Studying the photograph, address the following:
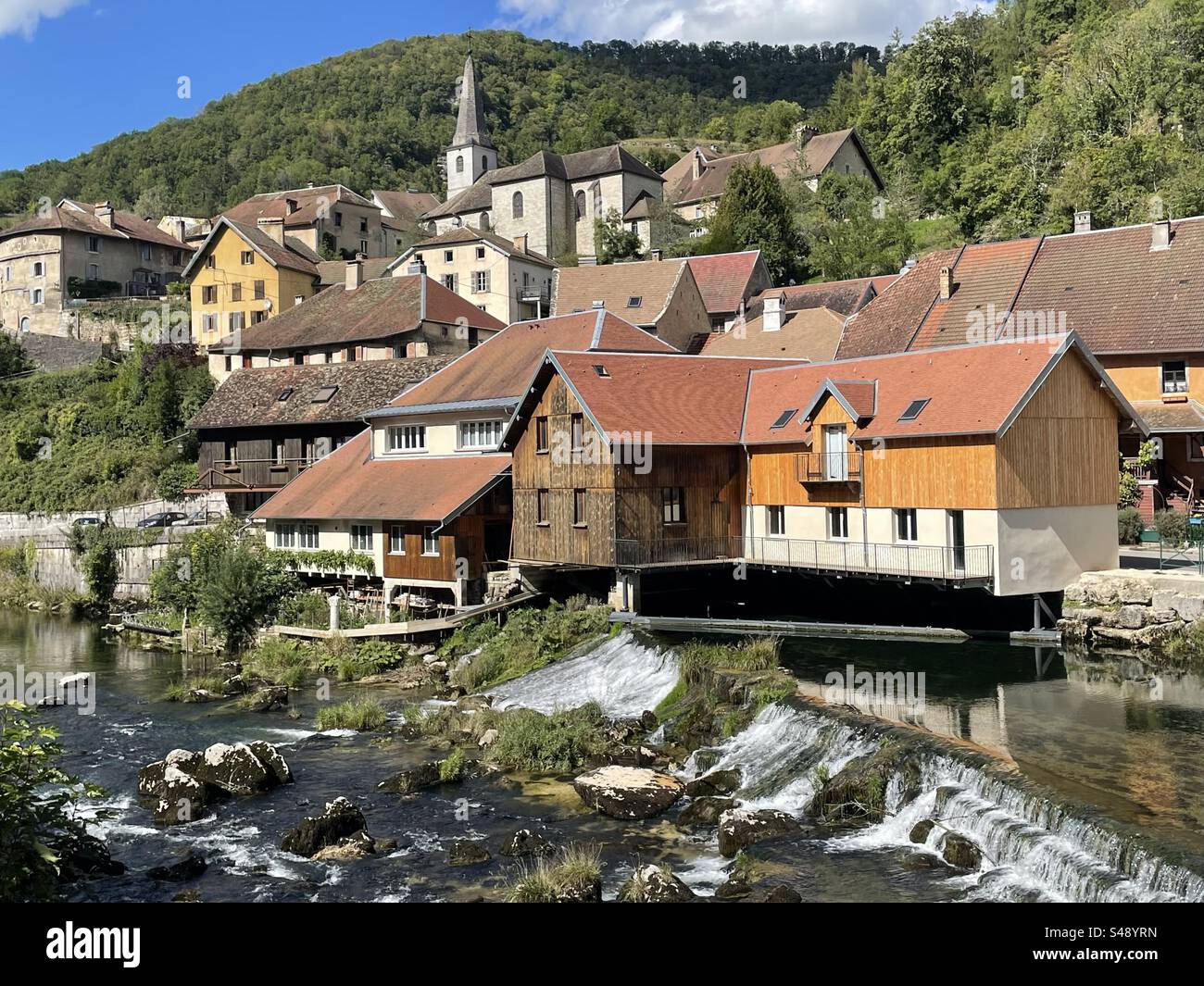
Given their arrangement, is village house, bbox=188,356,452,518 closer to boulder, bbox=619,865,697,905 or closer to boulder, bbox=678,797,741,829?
boulder, bbox=678,797,741,829

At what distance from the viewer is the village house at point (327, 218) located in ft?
304

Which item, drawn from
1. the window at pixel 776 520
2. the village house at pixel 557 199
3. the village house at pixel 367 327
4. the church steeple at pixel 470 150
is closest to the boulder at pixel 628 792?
the window at pixel 776 520

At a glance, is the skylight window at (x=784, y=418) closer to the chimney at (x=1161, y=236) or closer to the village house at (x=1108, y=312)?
the village house at (x=1108, y=312)

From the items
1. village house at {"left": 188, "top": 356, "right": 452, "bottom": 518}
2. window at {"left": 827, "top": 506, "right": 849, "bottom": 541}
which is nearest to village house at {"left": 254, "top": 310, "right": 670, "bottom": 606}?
village house at {"left": 188, "top": 356, "right": 452, "bottom": 518}

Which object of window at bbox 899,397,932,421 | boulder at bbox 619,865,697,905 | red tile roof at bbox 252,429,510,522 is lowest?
boulder at bbox 619,865,697,905

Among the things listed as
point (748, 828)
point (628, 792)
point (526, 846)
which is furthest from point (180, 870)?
point (748, 828)

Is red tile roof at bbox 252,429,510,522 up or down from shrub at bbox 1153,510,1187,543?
up

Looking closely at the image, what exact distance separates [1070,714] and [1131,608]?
8092 millimetres

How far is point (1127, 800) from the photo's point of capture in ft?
56.4

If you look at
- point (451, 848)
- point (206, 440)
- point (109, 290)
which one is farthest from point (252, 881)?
point (109, 290)

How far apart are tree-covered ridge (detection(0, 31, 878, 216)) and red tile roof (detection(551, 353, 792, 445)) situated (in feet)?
339

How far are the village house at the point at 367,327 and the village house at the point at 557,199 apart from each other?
3600cm

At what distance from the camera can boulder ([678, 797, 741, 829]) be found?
19781 mm

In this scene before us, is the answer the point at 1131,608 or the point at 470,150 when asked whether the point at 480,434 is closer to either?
the point at 1131,608
